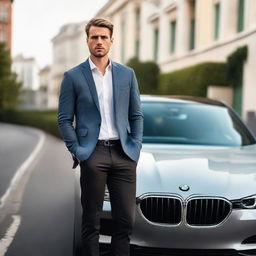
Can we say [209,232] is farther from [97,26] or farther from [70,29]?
[70,29]

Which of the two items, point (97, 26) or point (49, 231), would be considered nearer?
point (97, 26)

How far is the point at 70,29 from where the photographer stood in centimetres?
9644

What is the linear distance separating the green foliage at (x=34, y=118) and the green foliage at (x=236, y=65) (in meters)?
10.3

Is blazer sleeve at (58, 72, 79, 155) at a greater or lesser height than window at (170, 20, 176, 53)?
lesser

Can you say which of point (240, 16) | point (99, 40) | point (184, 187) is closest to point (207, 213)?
point (184, 187)

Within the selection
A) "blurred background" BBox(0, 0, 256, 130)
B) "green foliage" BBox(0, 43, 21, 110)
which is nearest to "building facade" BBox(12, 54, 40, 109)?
"green foliage" BBox(0, 43, 21, 110)

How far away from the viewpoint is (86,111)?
357cm

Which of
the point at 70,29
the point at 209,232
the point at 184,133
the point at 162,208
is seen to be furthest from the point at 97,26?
the point at 70,29

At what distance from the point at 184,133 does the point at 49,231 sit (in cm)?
169

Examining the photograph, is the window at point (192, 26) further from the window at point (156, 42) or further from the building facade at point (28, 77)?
the building facade at point (28, 77)

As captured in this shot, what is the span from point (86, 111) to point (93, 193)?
0.52m

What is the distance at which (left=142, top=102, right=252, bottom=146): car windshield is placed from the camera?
562 centimetres

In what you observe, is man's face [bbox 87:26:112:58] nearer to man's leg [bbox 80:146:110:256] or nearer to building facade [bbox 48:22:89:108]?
man's leg [bbox 80:146:110:256]

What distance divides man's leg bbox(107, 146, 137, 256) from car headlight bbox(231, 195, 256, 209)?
2.38 ft
